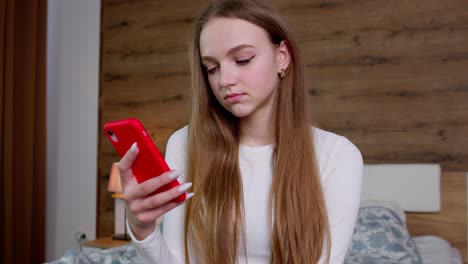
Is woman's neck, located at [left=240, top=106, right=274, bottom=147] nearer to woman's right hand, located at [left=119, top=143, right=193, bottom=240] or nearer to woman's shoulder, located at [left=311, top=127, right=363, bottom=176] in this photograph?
woman's shoulder, located at [left=311, top=127, right=363, bottom=176]

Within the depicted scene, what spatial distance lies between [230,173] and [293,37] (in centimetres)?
37

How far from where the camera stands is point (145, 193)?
78cm

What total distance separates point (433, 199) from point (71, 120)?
9.26ft

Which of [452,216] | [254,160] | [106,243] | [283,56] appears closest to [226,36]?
[283,56]

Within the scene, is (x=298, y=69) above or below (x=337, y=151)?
above

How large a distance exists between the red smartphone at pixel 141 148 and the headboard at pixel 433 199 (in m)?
2.21

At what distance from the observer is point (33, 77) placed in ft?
11.8

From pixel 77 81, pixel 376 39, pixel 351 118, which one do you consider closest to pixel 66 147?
pixel 77 81

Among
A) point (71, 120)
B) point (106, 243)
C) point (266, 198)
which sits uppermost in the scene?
point (71, 120)

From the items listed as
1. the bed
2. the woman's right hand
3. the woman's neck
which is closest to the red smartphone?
the woman's right hand

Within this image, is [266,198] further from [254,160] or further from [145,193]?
[145,193]

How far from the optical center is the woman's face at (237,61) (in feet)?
3.35

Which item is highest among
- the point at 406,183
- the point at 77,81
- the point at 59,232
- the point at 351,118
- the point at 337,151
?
the point at 77,81

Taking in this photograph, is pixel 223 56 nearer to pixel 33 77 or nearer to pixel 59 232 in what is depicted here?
pixel 33 77
